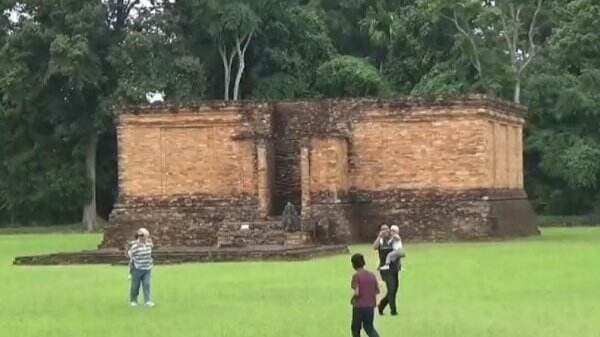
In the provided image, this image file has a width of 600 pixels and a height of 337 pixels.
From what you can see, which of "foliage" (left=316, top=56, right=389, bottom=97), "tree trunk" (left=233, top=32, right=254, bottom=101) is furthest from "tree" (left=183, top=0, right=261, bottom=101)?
"foliage" (left=316, top=56, right=389, bottom=97)

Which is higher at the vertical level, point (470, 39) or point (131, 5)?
point (131, 5)

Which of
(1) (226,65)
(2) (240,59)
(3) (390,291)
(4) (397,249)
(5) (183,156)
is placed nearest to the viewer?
(3) (390,291)

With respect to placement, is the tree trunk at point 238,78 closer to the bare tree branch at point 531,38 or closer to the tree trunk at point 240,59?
the tree trunk at point 240,59

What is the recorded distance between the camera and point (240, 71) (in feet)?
190

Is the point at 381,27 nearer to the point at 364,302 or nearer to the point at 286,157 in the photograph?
the point at 286,157

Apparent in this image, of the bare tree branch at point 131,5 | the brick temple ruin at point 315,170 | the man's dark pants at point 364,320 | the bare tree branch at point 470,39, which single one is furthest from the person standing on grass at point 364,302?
the bare tree branch at point 131,5

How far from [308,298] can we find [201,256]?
10.8 meters

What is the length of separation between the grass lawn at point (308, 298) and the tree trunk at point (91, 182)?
2532cm

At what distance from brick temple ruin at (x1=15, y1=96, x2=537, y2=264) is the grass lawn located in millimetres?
5541

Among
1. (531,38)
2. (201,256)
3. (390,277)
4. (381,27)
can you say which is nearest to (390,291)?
(390,277)

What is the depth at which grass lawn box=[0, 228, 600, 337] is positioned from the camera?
17062 mm

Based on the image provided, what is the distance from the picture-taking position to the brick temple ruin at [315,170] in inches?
1467

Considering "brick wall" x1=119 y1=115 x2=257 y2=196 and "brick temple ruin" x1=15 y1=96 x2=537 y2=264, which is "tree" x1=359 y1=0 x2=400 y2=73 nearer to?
"brick temple ruin" x1=15 y1=96 x2=537 y2=264

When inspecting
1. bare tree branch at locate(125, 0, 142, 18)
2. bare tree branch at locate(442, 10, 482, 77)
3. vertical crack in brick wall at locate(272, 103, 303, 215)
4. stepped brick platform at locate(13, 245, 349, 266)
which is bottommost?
stepped brick platform at locate(13, 245, 349, 266)
